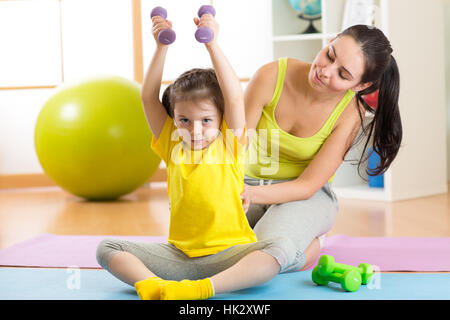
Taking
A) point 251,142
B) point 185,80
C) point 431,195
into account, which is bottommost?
point 431,195

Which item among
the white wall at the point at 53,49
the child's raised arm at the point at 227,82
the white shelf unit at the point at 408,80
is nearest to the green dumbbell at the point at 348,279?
the child's raised arm at the point at 227,82

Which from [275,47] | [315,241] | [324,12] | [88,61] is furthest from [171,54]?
[315,241]

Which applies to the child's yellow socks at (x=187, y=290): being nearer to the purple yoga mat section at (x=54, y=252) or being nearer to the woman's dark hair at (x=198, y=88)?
the woman's dark hair at (x=198, y=88)

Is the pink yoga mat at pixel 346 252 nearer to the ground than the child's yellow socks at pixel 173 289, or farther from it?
nearer to the ground

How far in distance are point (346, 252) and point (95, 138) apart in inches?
58.5

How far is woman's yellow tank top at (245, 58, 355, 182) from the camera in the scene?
5.55 ft

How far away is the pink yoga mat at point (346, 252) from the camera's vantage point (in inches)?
65.6

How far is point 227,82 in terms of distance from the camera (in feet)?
4.23

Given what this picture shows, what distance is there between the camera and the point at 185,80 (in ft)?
4.43

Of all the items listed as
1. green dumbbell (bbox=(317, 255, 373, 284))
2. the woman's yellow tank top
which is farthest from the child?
the woman's yellow tank top

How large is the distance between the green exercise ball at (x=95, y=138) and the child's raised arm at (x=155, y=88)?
1514mm

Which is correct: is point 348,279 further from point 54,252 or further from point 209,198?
point 54,252
